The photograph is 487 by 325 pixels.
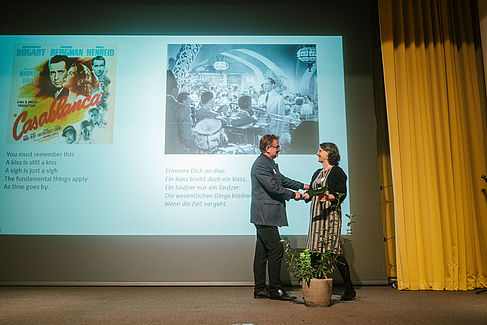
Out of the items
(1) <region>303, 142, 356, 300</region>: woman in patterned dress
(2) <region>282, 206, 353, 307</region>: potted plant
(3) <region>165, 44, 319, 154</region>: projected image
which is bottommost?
(2) <region>282, 206, 353, 307</region>: potted plant

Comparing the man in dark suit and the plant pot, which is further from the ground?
the man in dark suit

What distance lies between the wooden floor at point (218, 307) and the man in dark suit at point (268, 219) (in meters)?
0.15

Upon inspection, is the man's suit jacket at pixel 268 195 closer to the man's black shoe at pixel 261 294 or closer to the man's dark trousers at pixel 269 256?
the man's dark trousers at pixel 269 256

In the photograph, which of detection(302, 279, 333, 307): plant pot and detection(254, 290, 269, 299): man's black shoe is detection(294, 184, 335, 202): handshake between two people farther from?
detection(254, 290, 269, 299): man's black shoe

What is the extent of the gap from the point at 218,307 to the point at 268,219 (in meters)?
0.83

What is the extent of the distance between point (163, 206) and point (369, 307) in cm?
225

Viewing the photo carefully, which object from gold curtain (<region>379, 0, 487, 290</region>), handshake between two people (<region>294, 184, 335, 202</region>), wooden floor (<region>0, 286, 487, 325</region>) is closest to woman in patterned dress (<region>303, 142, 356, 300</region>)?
handshake between two people (<region>294, 184, 335, 202</region>)

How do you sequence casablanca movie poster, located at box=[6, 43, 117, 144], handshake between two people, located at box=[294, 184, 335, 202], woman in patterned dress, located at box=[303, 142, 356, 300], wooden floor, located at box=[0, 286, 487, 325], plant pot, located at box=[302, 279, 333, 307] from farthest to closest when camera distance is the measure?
casablanca movie poster, located at box=[6, 43, 117, 144], woman in patterned dress, located at box=[303, 142, 356, 300], handshake between two people, located at box=[294, 184, 335, 202], plant pot, located at box=[302, 279, 333, 307], wooden floor, located at box=[0, 286, 487, 325]

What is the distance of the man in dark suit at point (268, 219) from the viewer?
3281mm

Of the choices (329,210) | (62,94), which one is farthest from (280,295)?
(62,94)

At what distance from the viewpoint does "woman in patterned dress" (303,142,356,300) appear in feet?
10.4

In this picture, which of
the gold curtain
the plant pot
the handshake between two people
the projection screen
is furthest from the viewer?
the projection screen

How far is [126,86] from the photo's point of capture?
14.0 feet

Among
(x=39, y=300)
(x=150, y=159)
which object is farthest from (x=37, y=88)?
(x=39, y=300)
